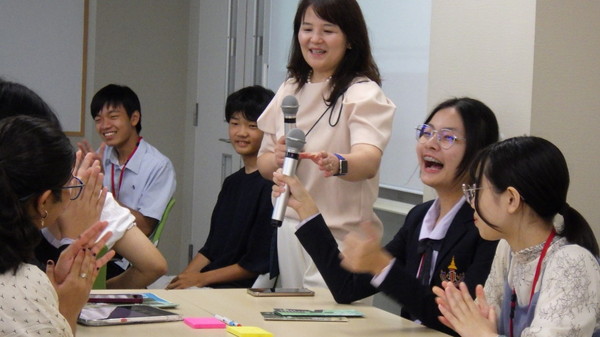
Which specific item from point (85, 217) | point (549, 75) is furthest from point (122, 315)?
point (549, 75)

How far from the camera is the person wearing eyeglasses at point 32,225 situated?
1711mm

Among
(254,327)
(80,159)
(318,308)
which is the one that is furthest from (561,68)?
(80,159)

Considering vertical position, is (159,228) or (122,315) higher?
(122,315)

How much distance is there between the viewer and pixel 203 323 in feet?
7.20

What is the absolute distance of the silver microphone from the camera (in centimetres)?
250

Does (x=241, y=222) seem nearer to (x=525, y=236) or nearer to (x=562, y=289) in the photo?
(x=525, y=236)

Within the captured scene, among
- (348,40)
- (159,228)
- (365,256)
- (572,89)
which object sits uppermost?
(348,40)

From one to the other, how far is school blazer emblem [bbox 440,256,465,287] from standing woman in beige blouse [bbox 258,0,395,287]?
1.47ft

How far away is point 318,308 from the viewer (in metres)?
2.50

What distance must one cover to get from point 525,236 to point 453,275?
0.38 metres

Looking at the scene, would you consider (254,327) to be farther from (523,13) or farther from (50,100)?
(50,100)

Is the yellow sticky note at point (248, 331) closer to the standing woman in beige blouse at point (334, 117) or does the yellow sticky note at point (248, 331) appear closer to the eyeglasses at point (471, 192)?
the eyeglasses at point (471, 192)

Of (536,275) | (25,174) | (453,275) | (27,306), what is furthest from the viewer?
(453,275)

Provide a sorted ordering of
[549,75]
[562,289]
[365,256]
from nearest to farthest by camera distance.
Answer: [562,289] < [365,256] < [549,75]
